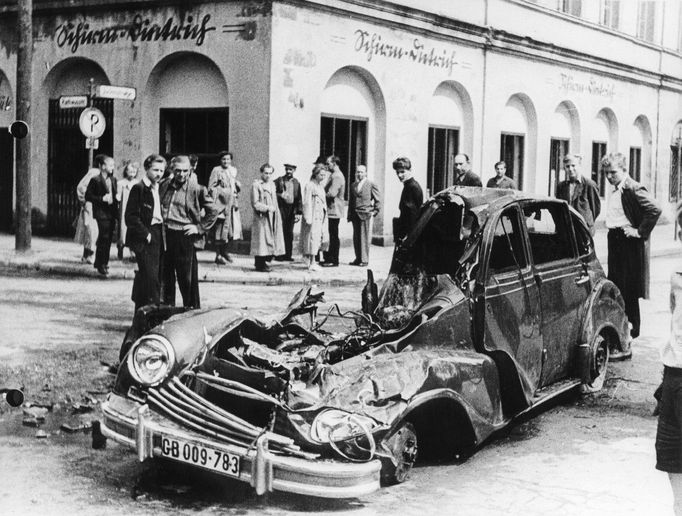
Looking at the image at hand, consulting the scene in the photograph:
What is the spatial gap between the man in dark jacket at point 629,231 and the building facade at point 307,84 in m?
9.08

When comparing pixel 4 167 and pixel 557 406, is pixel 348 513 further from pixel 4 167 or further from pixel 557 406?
pixel 4 167

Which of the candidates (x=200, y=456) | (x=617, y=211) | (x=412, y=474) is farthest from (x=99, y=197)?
(x=200, y=456)

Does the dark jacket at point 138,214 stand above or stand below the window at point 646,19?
below

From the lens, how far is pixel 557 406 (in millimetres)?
7281

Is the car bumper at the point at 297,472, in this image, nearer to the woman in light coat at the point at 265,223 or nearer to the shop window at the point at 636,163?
the woman in light coat at the point at 265,223

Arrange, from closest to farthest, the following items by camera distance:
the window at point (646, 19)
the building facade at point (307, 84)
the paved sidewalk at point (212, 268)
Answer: the paved sidewalk at point (212, 268) < the building facade at point (307, 84) < the window at point (646, 19)

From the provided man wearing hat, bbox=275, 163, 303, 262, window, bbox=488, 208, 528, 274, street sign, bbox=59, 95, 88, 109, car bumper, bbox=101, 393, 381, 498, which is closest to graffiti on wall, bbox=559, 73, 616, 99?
man wearing hat, bbox=275, 163, 303, 262

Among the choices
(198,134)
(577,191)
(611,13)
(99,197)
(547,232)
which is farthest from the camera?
(611,13)

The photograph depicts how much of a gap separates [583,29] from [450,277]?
23.5 m

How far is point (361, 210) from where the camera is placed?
16.9 meters

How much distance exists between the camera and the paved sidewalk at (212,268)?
48.9ft

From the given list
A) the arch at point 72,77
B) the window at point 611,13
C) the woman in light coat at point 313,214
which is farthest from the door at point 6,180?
the window at point 611,13

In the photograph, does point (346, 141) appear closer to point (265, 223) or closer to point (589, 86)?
point (265, 223)

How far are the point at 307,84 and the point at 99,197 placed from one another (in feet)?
16.8
